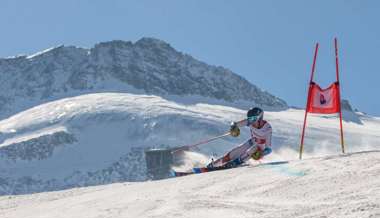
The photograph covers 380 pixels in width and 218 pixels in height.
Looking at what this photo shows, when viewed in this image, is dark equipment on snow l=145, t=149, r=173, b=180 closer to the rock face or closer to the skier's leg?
the skier's leg

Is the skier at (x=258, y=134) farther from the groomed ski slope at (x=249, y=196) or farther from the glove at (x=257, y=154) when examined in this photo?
the groomed ski slope at (x=249, y=196)

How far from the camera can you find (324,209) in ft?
27.2

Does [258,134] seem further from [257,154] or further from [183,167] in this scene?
[183,167]

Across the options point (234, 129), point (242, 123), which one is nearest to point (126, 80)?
point (234, 129)

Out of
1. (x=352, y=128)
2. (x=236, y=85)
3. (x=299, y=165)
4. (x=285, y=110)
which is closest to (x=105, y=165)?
(x=352, y=128)

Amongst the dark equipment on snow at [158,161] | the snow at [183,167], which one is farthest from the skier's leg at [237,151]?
the dark equipment on snow at [158,161]

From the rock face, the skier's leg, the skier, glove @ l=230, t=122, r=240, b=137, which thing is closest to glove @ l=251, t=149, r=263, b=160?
the skier

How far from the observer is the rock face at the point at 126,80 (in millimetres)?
172000

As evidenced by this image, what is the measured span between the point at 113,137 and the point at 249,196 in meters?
120

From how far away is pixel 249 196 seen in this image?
978cm

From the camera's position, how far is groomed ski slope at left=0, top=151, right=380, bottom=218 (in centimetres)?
858

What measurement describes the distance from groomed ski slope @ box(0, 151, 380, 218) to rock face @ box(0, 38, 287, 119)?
152167mm

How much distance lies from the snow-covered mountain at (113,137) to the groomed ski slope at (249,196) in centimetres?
9689

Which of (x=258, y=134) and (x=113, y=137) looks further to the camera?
(x=113, y=137)
